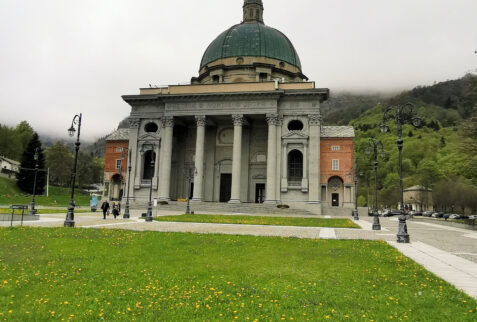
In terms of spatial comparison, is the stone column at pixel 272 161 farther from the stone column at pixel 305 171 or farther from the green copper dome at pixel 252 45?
the green copper dome at pixel 252 45

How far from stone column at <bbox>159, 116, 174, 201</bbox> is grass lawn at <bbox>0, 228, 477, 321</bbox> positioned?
132 ft

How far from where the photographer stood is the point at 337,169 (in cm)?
5181

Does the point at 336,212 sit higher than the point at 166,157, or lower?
lower

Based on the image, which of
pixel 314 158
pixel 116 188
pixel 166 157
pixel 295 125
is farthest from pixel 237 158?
pixel 116 188

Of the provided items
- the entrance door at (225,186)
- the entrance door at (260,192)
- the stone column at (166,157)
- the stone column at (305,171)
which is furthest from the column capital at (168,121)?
the stone column at (305,171)

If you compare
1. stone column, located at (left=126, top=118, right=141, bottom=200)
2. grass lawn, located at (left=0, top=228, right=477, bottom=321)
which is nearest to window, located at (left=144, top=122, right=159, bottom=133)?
stone column, located at (left=126, top=118, right=141, bottom=200)

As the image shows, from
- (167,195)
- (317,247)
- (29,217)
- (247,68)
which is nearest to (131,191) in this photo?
(167,195)

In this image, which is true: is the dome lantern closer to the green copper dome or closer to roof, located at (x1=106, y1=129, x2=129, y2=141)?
the green copper dome

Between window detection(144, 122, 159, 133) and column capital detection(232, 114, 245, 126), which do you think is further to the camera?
window detection(144, 122, 159, 133)

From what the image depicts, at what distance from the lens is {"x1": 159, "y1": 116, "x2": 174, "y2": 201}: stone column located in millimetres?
52938

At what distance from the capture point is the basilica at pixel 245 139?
50844mm

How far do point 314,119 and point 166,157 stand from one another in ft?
75.2

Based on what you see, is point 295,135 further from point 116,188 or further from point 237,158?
point 116,188

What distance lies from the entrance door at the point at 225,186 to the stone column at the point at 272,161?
30.8 ft
